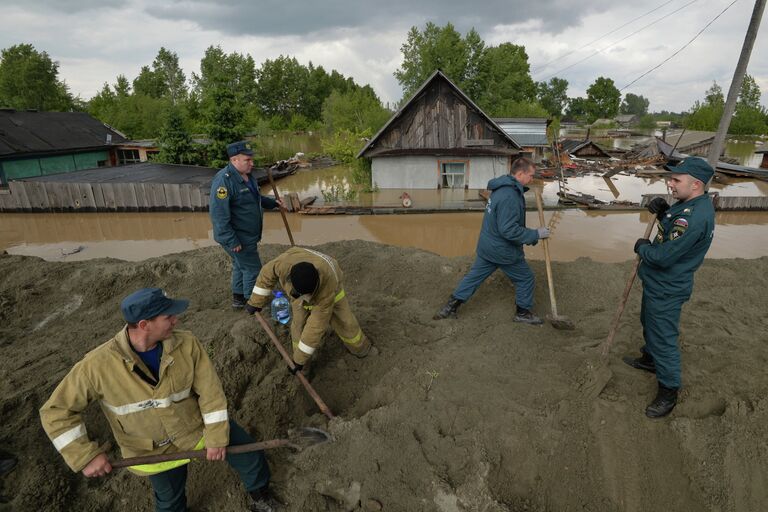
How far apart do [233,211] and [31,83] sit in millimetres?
41088

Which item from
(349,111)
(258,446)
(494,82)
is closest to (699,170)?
(258,446)

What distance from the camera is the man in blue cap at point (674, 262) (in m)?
3.06

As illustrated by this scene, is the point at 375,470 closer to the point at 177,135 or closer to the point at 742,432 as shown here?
the point at 742,432

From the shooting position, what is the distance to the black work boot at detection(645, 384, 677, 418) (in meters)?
3.17

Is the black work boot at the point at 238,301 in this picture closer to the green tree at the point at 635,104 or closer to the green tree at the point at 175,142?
the green tree at the point at 175,142

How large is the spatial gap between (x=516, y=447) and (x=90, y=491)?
331 centimetres

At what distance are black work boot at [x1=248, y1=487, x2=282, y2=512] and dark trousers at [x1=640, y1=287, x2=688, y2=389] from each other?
3232 mm

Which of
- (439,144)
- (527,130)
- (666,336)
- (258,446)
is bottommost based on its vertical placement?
(258,446)

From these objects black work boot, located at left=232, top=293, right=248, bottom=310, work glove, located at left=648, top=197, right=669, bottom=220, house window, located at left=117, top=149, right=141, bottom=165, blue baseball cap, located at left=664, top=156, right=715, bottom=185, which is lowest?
black work boot, located at left=232, top=293, right=248, bottom=310

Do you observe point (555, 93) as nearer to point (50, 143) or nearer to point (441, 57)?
point (441, 57)

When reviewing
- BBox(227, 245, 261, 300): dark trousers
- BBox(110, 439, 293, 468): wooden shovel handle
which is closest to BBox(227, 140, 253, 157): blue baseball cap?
BBox(227, 245, 261, 300): dark trousers

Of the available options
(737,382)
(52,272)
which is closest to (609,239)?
(737,382)

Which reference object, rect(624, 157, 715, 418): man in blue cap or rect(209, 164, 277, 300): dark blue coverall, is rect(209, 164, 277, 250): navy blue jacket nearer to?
rect(209, 164, 277, 300): dark blue coverall

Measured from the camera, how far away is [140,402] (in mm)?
2303
